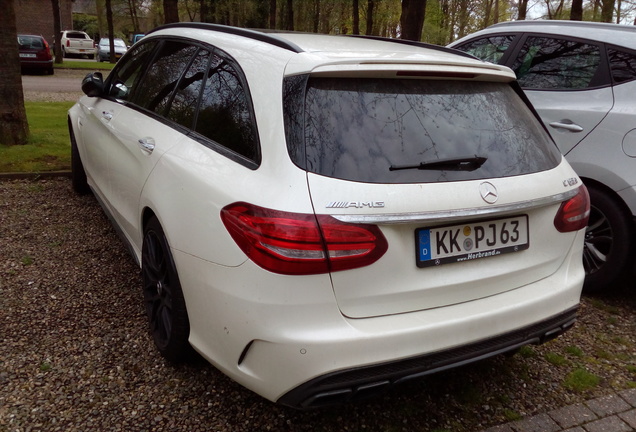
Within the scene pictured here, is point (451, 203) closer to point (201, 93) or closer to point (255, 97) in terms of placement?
point (255, 97)

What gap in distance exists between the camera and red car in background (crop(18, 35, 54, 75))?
Answer: 21469mm

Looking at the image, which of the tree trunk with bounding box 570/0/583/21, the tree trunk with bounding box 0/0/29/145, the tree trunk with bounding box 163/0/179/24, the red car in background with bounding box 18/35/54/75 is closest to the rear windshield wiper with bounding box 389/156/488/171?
the tree trunk with bounding box 0/0/29/145

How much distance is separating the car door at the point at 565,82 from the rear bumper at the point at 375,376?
94.4 inches

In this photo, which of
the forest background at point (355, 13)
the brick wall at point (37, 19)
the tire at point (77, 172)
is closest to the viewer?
the tire at point (77, 172)

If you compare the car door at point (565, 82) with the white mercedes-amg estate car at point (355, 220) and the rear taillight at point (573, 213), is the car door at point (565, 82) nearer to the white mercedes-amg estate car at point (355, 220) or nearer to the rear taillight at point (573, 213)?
the white mercedes-amg estate car at point (355, 220)

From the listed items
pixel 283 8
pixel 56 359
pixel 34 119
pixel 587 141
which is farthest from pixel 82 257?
pixel 283 8

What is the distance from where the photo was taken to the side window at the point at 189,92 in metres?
2.97

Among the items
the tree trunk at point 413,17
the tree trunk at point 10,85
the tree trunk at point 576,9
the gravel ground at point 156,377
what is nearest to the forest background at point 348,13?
the tree trunk at point 576,9

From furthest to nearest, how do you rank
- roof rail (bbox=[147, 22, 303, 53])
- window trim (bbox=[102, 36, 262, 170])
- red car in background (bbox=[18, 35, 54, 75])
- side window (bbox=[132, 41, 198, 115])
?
red car in background (bbox=[18, 35, 54, 75]) → side window (bbox=[132, 41, 198, 115]) → roof rail (bbox=[147, 22, 303, 53]) → window trim (bbox=[102, 36, 262, 170])

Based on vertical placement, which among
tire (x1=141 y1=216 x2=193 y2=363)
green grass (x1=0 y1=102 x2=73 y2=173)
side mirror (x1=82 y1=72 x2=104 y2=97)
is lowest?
green grass (x1=0 y1=102 x2=73 y2=173)

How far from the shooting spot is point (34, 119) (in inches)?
396

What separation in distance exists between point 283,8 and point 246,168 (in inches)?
1438

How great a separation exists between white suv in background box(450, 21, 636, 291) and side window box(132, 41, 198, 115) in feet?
9.03

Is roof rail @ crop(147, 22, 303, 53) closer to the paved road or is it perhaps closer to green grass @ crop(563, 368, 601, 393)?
green grass @ crop(563, 368, 601, 393)
